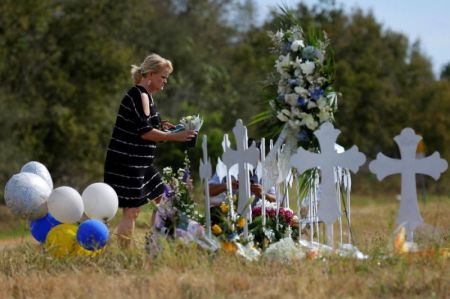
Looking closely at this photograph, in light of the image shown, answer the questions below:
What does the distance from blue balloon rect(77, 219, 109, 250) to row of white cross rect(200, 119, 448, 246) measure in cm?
89

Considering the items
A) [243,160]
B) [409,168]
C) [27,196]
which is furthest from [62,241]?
[409,168]

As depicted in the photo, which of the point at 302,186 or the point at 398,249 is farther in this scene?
the point at 302,186

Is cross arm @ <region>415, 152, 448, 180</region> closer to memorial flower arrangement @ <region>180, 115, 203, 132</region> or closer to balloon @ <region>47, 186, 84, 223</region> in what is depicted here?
memorial flower arrangement @ <region>180, 115, 203, 132</region>

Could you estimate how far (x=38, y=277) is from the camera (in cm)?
709

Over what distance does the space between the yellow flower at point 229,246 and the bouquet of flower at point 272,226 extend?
17.1 inches

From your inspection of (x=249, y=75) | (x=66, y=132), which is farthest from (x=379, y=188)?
(x=66, y=132)

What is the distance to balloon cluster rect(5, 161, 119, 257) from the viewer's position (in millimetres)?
7957

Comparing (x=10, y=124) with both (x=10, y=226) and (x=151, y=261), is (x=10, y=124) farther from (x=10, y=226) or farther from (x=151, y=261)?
(x=151, y=261)

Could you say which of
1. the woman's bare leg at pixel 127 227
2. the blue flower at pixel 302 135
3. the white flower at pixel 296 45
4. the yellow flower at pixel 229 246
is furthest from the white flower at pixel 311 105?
the woman's bare leg at pixel 127 227

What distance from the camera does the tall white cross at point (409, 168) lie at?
22.9 feet

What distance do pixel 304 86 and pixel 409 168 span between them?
1113 mm

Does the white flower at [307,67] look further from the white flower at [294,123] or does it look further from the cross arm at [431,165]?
the cross arm at [431,165]

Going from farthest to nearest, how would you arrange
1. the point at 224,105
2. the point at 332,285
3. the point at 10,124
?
the point at 224,105
the point at 10,124
the point at 332,285

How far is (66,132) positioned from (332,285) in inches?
754
